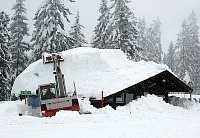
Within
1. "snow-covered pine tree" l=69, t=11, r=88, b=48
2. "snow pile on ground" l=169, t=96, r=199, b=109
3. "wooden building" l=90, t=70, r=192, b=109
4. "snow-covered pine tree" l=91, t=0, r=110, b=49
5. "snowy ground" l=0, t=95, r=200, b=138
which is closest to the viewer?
"snowy ground" l=0, t=95, r=200, b=138

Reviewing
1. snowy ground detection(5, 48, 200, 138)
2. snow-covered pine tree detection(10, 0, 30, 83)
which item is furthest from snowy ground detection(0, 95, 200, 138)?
snow-covered pine tree detection(10, 0, 30, 83)

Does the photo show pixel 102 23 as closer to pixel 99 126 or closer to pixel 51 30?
pixel 51 30

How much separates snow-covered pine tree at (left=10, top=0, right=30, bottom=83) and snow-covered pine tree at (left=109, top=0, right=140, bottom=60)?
38.3 feet

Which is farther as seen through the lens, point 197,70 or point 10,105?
point 197,70

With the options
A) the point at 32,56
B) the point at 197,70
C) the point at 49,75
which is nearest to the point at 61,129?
the point at 49,75

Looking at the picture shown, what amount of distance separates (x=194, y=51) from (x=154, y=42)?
1013cm

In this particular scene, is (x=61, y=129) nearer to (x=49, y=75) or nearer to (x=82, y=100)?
(x=82, y=100)

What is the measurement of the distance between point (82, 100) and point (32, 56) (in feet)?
48.9

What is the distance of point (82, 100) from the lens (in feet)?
53.2

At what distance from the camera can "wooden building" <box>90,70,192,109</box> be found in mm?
16984

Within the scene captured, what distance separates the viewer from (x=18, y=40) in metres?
32.5

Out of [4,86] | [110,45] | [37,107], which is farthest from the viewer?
[110,45]

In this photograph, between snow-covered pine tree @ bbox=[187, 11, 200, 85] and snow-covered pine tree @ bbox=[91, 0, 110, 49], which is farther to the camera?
snow-covered pine tree @ bbox=[187, 11, 200, 85]

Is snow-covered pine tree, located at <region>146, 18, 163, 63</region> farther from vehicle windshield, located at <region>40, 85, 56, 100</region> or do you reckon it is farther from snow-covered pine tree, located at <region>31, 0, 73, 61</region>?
vehicle windshield, located at <region>40, 85, 56, 100</region>
